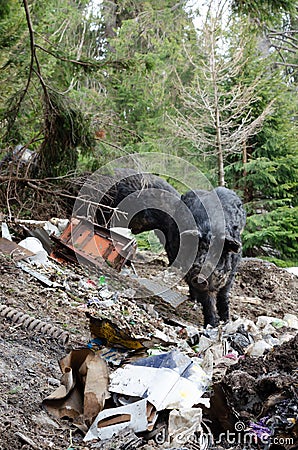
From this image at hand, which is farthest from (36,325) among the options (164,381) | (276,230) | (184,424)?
(276,230)

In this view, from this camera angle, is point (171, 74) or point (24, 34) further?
point (171, 74)

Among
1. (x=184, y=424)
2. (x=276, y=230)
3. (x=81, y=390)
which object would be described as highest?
(x=276, y=230)

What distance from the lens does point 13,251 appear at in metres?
6.00

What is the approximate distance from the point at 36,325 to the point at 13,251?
2.15m

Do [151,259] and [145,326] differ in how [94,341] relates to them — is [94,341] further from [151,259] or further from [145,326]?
[151,259]

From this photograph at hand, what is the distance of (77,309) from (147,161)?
2.89 meters

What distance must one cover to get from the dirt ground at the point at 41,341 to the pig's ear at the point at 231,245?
1023mm

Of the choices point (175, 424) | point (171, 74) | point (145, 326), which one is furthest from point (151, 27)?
point (175, 424)

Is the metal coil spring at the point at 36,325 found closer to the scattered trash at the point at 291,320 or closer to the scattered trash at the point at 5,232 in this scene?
the scattered trash at the point at 5,232

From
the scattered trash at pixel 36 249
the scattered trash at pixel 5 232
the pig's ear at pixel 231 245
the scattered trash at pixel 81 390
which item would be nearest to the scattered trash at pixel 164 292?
the pig's ear at pixel 231 245

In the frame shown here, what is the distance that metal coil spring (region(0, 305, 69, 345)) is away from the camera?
13.0ft

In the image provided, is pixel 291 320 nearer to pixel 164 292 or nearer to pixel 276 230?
pixel 164 292

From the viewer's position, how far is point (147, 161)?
7.23m

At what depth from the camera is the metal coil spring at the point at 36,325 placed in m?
3.97
